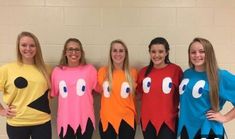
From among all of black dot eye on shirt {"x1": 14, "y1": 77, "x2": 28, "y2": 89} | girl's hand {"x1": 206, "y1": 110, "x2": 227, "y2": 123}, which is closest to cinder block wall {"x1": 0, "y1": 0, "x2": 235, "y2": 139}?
black dot eye on shirt {"x1": 14, "y1": 77, "x2": 28, "y2": 89}

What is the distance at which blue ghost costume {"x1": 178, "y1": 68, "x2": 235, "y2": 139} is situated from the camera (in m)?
1.89

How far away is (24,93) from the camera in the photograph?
7.01 feet

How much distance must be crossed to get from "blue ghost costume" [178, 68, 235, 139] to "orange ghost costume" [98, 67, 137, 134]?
17.0 inches

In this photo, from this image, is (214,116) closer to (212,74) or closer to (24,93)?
(212,74)

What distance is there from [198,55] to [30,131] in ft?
4.58

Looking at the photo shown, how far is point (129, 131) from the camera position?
86.7 inches

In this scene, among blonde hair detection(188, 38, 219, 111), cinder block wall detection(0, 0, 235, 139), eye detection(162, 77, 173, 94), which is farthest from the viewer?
cinder block wall detection(0, 0, 235, 139)

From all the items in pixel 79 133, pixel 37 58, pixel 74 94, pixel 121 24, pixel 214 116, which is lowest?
pixel 79 133

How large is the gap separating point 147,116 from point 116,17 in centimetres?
95

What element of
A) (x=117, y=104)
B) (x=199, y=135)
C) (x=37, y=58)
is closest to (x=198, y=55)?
(x=199, y=135)

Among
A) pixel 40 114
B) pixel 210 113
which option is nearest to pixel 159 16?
pixel 210 113

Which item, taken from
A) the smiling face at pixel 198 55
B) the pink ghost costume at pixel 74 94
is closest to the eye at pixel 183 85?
the smiling face at pixel 198 55

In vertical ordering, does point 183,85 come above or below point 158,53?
below

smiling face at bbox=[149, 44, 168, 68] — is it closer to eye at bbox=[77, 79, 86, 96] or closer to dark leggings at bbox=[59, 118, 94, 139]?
eye at bbox=[77, 79, 86, 96]
